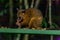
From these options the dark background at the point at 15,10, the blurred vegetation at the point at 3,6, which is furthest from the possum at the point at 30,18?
the blurred vegetation at the point at 3,6

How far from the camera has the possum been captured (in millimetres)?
2156

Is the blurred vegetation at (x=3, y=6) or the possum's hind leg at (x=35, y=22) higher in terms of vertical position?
the blurred vegetation at (x=3, y=6)

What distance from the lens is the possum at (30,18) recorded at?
2.16m

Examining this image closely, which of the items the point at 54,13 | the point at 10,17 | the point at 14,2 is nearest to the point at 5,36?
the point at 10,17

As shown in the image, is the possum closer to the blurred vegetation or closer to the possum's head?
the possum's head

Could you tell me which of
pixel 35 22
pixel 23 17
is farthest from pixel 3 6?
pixel 35 22

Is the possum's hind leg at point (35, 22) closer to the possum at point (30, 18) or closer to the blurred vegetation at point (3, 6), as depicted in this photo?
the possum at point (30, 18)

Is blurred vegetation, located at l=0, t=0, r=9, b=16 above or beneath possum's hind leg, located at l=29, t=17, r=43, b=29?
above

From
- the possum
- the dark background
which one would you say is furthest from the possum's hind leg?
the dark background

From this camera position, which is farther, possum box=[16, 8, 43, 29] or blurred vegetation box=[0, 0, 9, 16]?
blurred vegetation box=[0, 0, 9, 16]

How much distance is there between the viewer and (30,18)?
2236 mm

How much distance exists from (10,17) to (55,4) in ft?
1.57

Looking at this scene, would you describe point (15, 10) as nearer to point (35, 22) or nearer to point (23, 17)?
point (23, 17)

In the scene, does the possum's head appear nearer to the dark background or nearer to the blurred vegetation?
the dark background
